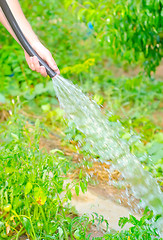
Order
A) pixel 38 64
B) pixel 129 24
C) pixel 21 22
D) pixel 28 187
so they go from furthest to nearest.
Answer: pixel 129 24
pixel 21 22
pixel 38 64
pixel 28 187

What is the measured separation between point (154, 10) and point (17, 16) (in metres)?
1.09

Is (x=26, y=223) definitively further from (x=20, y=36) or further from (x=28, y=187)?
(x=20, y=36)

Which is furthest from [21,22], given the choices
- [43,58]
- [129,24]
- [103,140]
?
[129,24]

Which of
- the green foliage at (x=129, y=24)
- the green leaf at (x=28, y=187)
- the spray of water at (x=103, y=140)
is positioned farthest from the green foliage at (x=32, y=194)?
the green foliage at (x=129, y=24)

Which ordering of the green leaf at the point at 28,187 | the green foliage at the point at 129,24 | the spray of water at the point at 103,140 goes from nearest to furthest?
the green leaf at the point at 28,187 → the spray of water at the point at 103,140 → the green foliage at the point at 129,24

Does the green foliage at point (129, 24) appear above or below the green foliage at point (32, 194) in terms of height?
above

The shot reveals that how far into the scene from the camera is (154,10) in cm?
245

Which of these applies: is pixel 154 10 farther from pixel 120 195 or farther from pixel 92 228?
pixel 92 228

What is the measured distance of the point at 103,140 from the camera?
2.05m

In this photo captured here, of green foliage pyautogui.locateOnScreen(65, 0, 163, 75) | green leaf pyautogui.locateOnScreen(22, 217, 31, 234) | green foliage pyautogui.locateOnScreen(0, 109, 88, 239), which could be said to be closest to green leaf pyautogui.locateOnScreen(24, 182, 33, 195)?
green foliage pyautogui.locateOnScreen(0, 109, 88, 239)

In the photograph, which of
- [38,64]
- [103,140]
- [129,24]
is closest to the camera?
[38,64]

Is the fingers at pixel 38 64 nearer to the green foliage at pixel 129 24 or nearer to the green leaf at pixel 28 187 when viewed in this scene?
the green leaf at pixel 28 187

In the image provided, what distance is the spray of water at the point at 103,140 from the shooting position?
1.78 metres

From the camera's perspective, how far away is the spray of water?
70.2 inches
